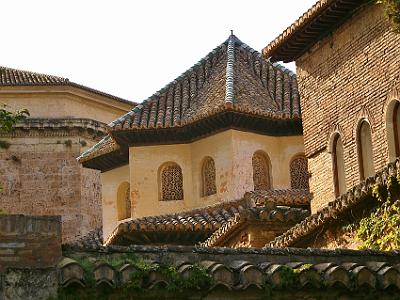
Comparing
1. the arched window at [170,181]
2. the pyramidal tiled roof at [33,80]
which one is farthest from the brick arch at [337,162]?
the pyramidal tiled roof at [33,80]

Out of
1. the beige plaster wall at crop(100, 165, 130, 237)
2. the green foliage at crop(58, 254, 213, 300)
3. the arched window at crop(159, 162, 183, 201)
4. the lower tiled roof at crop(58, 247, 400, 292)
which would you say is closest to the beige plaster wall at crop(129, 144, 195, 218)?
the arched window at crop(159, 162, 183, 201)

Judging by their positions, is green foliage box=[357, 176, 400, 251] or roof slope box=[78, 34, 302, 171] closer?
green foliage box=[357, 176, 400, 251]

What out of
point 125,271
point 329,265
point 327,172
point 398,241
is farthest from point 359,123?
point 125,271

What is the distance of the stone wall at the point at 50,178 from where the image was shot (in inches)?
1341

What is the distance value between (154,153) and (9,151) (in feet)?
31.7

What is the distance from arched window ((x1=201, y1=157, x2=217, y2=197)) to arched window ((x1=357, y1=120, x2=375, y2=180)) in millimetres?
8076

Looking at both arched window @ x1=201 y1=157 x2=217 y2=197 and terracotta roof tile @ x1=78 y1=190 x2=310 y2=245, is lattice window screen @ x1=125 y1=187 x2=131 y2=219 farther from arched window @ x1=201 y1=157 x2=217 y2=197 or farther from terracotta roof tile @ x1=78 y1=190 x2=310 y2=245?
terracotta roof tile @ x1=78 y1=190 x2=310 y2=245

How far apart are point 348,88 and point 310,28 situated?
1.42 m

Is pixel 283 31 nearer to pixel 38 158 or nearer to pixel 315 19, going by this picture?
pixel 315 19

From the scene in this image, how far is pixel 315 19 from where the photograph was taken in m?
18.3

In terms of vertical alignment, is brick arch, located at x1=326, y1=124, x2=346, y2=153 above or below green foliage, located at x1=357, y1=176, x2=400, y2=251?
above

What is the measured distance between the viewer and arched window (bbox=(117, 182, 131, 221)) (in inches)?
1101

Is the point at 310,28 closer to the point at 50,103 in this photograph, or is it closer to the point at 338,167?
the point at 338,167

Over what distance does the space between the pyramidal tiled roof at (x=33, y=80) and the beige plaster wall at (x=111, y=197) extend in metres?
6.68
